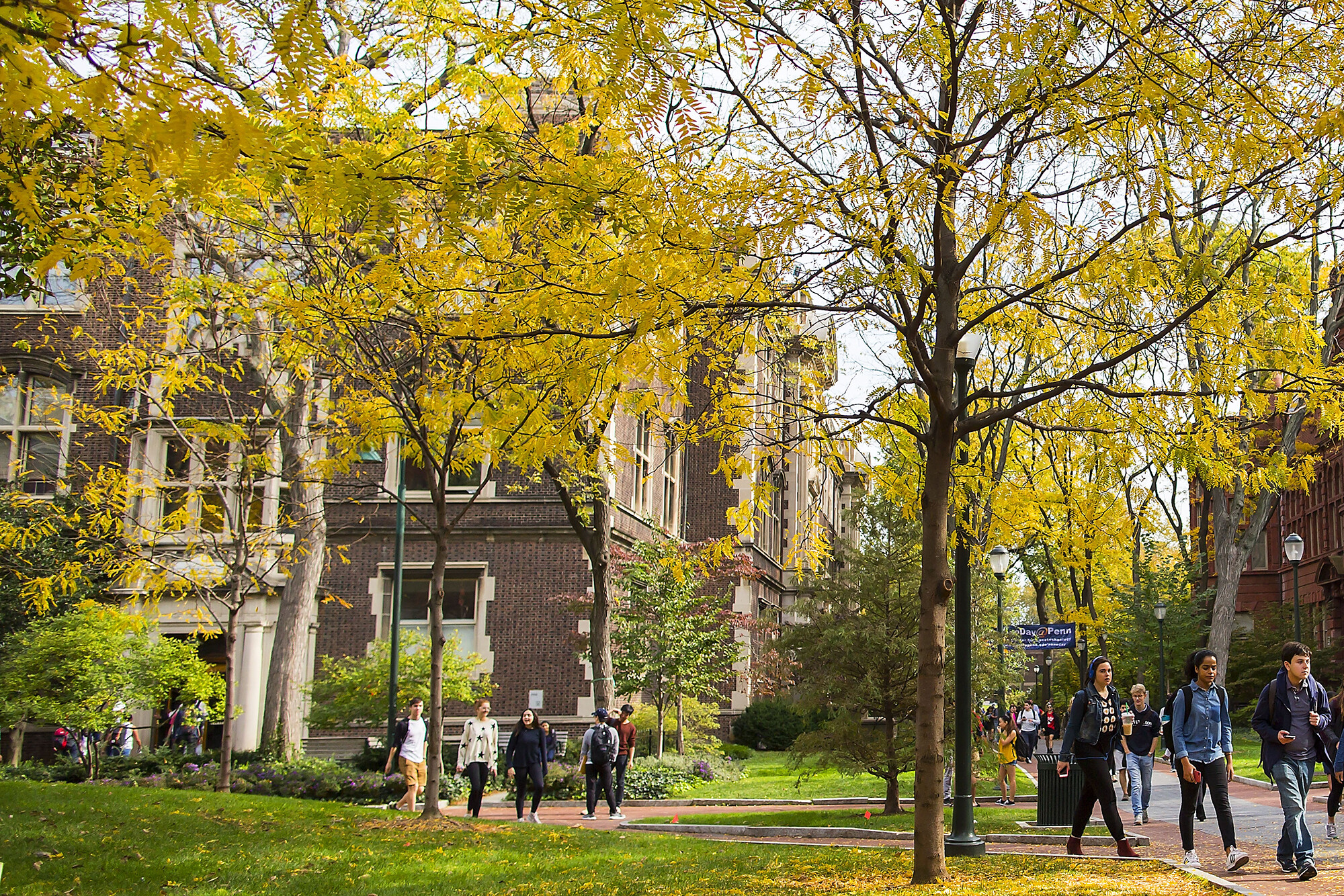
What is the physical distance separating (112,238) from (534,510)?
21966 millimetres

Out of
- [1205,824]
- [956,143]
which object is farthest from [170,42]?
[1205,824]

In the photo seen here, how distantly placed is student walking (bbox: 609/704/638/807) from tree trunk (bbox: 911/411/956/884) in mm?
11800

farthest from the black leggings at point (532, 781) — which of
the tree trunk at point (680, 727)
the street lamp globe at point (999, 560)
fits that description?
the street lamp globe at point (999, 560)

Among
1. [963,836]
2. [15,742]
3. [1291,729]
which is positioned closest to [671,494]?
[15,742]

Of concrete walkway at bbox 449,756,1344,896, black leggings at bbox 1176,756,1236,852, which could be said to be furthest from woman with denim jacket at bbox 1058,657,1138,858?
black leggings at bbox 1176,756,1236,852

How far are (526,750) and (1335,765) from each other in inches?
436

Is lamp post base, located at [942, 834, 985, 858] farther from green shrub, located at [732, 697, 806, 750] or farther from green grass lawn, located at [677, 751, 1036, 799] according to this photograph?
green shrub, located at [732, 697, 806, 750]

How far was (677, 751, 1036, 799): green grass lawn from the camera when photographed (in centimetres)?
2384

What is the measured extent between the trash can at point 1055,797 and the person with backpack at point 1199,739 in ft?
13.9

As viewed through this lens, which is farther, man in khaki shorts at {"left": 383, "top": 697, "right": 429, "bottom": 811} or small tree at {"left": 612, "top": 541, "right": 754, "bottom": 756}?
small tree at {"left": 612, "top": 541, "right": 754, "bottom": 756}

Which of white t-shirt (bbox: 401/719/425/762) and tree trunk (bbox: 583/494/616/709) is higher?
tree trunk (bbox: 583/494/616/709)

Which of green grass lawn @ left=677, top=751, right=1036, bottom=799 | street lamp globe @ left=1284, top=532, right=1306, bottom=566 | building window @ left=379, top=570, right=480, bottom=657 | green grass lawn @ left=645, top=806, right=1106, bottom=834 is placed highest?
street lamp globe @ left=1284, top=532, right=1306, bottom=566

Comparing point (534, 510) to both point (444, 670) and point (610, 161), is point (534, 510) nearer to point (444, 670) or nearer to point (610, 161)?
point (444, 670)

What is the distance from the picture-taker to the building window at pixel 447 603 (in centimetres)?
3089
